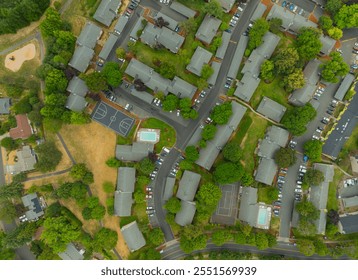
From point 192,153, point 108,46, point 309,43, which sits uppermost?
point 309,43

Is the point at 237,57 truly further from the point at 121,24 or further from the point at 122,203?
the point at 122,203

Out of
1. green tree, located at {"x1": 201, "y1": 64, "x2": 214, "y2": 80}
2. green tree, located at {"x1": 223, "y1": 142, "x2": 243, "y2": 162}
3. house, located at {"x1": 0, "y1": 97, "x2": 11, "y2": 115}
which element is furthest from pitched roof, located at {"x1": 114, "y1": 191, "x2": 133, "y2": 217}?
house, located at {"x1": 0, "y1": 97, "x2": 11, "y2": 115}

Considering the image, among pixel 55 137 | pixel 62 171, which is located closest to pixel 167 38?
pixel 55 137

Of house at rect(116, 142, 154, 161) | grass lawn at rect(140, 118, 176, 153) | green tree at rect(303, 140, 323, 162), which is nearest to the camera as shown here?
green tree at rect(303, 140, 323, 162)

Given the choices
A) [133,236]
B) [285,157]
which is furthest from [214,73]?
[133,236]

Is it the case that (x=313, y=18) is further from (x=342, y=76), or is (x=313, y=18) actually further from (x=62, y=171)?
(x=62, y=171)

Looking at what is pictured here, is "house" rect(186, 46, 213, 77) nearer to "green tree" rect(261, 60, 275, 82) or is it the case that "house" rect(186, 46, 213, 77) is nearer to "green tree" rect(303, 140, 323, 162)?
"green tree" rect(261, 60, 275, 82)
